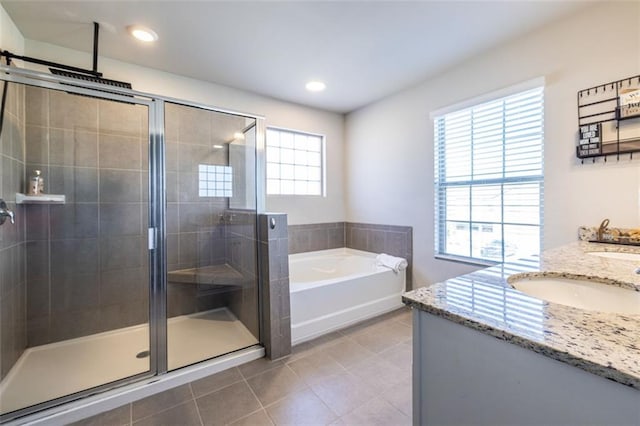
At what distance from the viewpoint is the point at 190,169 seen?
2.70 m

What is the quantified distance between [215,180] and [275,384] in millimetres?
1930

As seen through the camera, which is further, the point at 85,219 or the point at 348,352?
the point at 85,219

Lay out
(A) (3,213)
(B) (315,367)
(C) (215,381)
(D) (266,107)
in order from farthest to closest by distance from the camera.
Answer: (D) (266,107) < (B) (315,367) < (C) (215,381) < (A) (3,213)

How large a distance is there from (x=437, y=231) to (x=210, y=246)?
237 centimetres

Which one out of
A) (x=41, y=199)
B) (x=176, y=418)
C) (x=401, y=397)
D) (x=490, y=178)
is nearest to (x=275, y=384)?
(x=176, y=418)

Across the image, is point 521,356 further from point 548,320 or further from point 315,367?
point 315,367

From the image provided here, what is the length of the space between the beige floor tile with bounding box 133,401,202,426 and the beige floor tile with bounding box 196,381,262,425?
0.04 metres

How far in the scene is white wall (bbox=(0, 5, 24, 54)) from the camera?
5.93ft

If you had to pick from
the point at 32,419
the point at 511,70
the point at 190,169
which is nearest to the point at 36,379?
the point at 32,419

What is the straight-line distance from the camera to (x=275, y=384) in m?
1.83

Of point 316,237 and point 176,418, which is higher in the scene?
point 316,237

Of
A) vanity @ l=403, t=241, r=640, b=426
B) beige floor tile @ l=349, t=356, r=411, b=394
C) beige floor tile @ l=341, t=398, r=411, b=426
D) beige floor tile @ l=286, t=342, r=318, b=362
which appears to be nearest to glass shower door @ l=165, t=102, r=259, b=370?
beige floor tile @ l=286, t=342, r=318, b=362

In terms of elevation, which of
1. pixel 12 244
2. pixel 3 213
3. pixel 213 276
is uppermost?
pixel 3 213

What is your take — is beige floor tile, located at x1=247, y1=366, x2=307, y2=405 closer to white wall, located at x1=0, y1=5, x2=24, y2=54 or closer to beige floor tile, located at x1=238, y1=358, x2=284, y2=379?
beige floor tile, located at x1=238, y1=358, x2=284, y2=379
